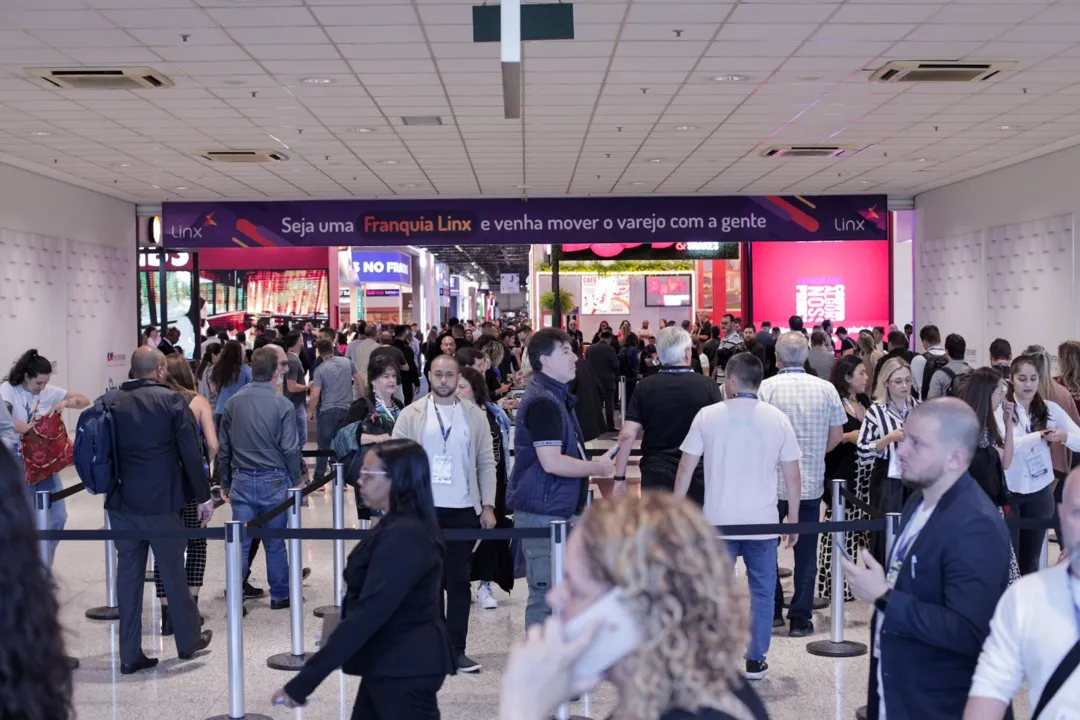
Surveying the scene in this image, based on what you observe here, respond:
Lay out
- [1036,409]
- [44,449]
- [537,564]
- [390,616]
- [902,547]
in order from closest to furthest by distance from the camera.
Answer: [902,547]
[390,616]
[537,564]
[1036,409]
[44,449]

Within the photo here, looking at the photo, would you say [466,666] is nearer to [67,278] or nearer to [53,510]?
[53,510]

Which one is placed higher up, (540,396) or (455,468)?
(540,396)

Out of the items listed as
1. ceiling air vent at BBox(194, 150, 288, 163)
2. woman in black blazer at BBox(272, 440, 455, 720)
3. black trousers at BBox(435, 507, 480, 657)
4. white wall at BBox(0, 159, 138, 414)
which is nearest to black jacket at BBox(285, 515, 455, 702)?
woman in black blazer at BBox(272, 440, 455, 720)

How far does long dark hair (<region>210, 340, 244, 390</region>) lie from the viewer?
A: 26.5 ft

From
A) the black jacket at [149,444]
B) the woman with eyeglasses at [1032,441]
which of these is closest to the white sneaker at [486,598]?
the black jacket at [149,444]

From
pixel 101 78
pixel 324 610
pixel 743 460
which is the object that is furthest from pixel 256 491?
pixel 101 78

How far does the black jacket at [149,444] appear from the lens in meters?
5.63

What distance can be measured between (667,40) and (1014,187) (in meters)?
8.11

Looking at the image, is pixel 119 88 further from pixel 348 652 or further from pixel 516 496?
pixel 348 652

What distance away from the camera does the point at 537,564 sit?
520 cm

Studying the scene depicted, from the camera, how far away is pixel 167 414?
568 cm

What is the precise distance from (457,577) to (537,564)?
1.57ft

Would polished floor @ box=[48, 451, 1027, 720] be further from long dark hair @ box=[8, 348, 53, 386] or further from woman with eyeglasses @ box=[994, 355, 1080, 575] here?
long dark hair @ box=[8, 348, 53, 386]

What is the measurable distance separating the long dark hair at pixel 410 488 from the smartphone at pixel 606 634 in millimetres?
1903
